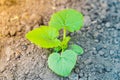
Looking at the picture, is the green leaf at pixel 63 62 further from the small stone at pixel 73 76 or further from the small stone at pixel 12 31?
the small stone at pixel 12 31

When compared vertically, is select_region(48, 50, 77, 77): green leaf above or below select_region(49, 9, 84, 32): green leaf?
below

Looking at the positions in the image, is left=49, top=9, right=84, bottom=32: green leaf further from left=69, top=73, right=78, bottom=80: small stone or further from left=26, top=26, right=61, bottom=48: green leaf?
left=69, top=73, right=78, bottom=80: small stone

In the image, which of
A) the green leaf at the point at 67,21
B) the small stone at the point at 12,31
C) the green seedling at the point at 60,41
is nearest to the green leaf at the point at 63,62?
the green seedling at the point at 60,41

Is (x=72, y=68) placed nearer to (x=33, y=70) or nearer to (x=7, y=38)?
(x=33, y=70)

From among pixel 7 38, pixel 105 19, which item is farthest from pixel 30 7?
pixel 105 19

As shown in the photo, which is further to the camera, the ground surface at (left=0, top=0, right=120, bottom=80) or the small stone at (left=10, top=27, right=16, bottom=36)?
the small stone at (left=10, top=27, right=16, bottom=36)

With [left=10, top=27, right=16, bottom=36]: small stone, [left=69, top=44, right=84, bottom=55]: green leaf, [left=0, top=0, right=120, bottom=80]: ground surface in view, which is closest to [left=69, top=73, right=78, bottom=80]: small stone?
[left=0, top=0, right=120, bottom=80]: ground surface

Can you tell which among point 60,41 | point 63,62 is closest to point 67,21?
point 60,41
